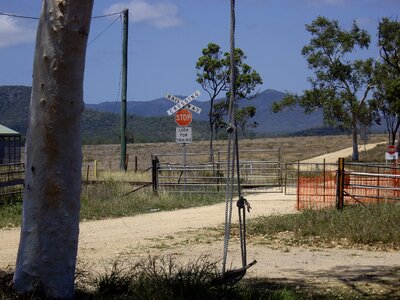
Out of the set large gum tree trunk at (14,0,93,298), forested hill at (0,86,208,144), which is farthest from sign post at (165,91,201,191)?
forested hill at (0,86,208,144)

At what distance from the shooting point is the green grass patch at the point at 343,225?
11258 millimetres

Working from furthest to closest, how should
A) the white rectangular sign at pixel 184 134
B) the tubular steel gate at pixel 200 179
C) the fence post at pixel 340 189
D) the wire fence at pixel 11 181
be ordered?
the white rectangular sign at pixel 184 134 < the tubular steel gate at pixel 200 179 < the wire fence at pixel 11 181 < the fence post at pixel 340 189

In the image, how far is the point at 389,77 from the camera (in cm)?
4919

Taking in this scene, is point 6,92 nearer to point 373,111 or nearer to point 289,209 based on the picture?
point 373,111

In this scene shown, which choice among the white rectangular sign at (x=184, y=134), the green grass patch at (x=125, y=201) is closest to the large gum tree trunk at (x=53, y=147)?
the green grass patch at (x=125, y=201)

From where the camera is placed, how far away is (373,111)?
51.8 metres

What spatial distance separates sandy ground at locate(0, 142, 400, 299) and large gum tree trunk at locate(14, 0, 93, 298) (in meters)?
3.41

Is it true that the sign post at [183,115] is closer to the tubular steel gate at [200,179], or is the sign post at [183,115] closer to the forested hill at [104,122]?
the tubular steel gate at [200,179]

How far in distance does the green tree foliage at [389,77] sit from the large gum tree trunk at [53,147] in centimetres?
3959

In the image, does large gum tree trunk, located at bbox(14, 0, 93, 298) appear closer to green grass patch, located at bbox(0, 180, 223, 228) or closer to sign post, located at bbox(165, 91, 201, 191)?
green grass patch, located at bbox(0, 180, 223, 228)

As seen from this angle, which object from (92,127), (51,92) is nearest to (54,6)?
(51,92)

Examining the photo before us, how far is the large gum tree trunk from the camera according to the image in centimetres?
557

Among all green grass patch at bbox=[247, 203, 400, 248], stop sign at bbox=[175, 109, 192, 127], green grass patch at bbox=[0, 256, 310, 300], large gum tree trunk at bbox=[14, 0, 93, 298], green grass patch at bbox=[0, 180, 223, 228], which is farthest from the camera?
stop sign at bbox=[175, 109, 192, 127]

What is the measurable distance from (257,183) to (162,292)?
19.6m
